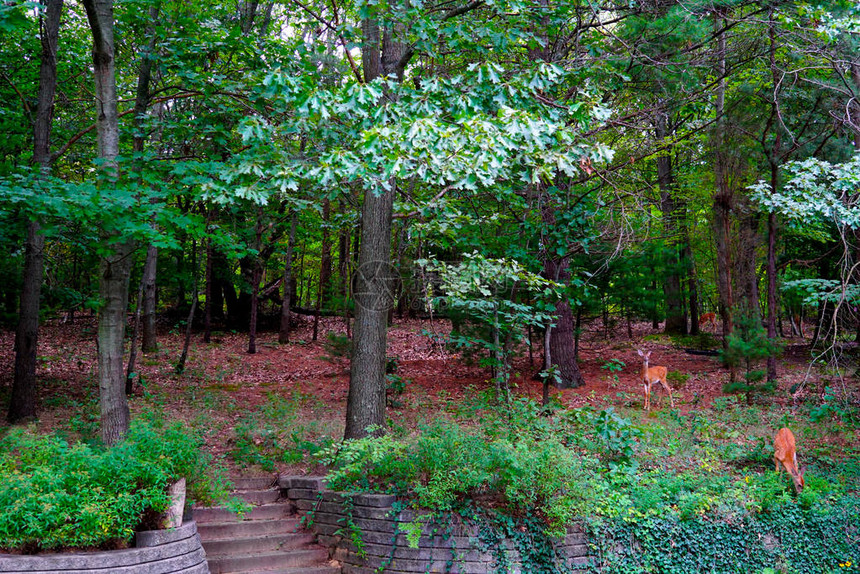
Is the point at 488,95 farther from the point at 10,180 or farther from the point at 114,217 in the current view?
the point at 10,180

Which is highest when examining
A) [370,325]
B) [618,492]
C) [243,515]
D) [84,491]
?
[370,325]

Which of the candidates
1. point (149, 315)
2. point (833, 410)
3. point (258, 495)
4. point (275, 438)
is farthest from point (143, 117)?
point (833, 410)

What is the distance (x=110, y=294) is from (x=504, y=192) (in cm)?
476

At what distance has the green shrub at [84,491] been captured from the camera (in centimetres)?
394

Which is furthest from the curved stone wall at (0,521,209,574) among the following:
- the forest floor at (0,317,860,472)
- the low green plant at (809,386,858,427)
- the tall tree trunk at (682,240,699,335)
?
the tall tree trunk at (682,240,699,335)

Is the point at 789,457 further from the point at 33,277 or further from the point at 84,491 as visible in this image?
the point at 33,277

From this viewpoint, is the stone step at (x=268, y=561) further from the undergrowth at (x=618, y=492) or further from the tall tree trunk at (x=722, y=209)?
the tall tree trunk at (x=722, y=209)

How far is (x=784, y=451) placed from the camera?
6.58 metres

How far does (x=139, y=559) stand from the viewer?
411 centimetres

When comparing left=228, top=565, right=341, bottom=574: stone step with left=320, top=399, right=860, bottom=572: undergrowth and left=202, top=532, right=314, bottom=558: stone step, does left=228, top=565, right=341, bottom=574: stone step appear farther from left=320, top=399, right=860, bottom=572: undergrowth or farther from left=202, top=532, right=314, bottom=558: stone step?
left=320, top=399, right=860, bottom=572: undergrowth

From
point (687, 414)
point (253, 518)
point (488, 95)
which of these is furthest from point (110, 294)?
point (687, 414)

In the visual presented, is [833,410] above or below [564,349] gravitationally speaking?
below

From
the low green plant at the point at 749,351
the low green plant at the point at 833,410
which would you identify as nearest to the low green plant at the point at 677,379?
the low green plant at the point at 749,351

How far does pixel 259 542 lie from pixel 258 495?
678mm
